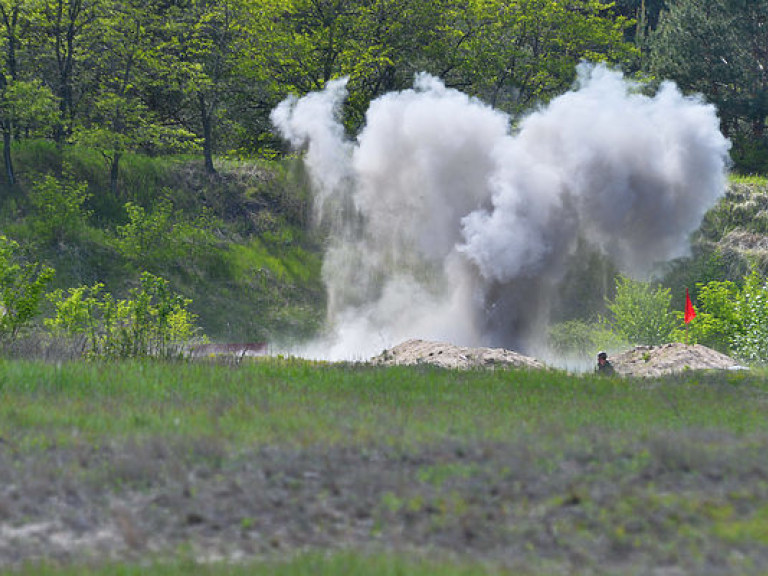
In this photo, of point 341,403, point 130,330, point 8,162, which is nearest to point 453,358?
point 130,330

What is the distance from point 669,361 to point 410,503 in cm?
1595

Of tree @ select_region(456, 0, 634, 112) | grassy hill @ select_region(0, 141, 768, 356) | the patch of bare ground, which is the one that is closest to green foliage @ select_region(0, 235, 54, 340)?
grassy hill @ select_region(0, 141, 768, 356)

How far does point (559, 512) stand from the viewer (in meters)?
11.1

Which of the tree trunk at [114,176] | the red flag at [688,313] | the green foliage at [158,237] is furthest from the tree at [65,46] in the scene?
the red flag at [688,313]

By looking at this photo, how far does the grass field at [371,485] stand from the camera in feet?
32.6

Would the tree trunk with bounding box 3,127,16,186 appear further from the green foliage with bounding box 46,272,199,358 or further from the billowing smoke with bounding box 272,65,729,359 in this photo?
the green foliage with bounding box 46,272,199,358

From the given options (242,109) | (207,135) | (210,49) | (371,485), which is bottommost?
(371,485)

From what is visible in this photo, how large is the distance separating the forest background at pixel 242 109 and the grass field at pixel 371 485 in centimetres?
1802

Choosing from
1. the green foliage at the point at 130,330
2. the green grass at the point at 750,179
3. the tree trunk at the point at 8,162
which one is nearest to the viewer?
the green foliage at the point at 130,330

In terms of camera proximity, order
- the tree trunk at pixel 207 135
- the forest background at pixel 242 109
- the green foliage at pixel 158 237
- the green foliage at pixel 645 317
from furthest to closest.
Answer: the tree trunk at pixel 207 135 < the forest background at pixel 242 109 < the green foliage at pixel 158 237 < the green foliage at pixel 645 317

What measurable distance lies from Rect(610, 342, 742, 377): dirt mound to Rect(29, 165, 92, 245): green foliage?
815 inches

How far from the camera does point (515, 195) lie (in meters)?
29.2

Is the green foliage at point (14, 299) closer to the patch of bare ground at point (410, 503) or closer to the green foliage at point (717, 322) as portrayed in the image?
the patch of bare ground at point (410, 503)

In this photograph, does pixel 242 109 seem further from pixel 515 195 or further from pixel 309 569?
pixel 309 569
